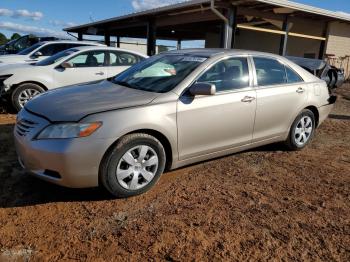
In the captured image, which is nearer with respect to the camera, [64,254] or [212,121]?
[64,254]

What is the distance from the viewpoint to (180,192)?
13.0 ft

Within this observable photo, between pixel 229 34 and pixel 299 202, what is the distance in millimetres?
9218

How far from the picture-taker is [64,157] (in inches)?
131

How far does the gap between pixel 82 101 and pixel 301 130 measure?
11.5 feet

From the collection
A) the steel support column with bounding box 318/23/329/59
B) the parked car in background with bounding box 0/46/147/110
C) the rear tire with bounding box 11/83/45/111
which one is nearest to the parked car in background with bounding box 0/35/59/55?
the parked car in background with bounding box 0/46/147/110

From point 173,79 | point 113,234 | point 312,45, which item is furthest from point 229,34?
point 113,234

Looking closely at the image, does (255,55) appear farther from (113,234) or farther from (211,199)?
(113,234)

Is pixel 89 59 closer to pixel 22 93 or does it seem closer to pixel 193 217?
pixel 22 93

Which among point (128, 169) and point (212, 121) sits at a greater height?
point (212, 121)

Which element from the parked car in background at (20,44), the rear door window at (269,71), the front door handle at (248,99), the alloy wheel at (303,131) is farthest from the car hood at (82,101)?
the parked car in background at (20,44)

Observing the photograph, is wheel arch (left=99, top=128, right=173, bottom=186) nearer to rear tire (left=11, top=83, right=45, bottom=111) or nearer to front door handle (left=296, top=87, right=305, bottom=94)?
front door handle (left=296, top=87, right=305, bottom=94)

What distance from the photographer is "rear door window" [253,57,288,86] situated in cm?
488

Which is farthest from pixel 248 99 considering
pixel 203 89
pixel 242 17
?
pixel 242 17

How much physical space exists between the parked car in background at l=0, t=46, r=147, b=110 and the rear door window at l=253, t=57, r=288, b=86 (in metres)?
4.60
